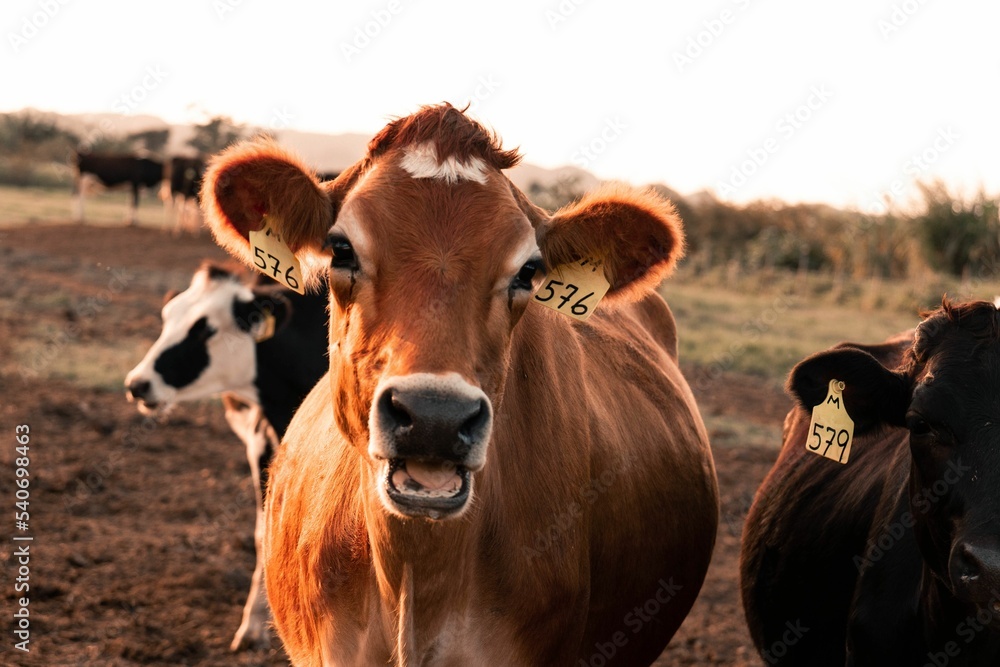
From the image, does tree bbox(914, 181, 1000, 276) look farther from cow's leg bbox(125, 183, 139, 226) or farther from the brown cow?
the brown cow

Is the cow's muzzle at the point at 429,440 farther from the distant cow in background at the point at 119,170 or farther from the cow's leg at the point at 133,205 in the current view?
the distant cow in background at the point at 119,170

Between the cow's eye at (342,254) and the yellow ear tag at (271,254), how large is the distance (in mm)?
409

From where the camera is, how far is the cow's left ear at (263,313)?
6.40 meters

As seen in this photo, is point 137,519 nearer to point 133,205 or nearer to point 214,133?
point 133,205

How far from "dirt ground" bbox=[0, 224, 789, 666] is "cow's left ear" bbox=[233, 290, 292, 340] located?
56.7 inches

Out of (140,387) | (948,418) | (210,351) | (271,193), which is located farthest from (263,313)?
(948,418)

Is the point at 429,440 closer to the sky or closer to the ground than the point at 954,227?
closer to the sky

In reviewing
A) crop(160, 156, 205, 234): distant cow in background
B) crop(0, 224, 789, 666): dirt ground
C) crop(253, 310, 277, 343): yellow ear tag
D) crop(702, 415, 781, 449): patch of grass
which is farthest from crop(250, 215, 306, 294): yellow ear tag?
crop(160, 156, 205, 234): distant cow in background

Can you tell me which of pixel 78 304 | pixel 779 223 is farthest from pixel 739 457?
pixel 779 223

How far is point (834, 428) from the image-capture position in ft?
12.1

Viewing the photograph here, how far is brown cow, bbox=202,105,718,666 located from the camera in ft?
8.62

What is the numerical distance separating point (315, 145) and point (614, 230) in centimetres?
9235

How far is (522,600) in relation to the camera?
3.17 meters

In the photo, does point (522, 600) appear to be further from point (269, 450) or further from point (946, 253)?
point (946, 253)
